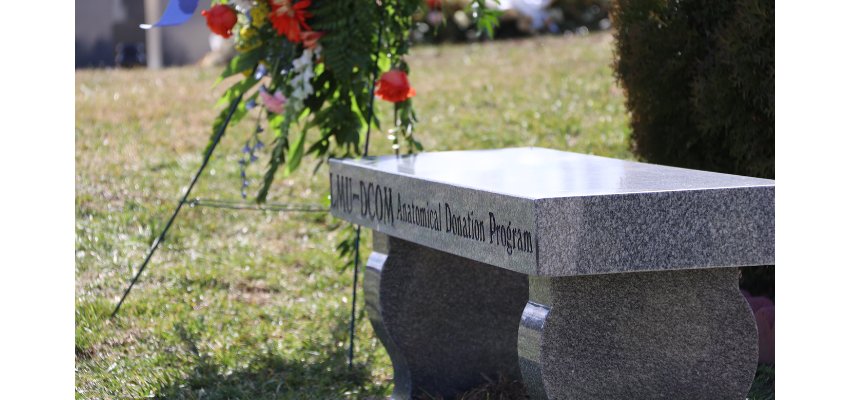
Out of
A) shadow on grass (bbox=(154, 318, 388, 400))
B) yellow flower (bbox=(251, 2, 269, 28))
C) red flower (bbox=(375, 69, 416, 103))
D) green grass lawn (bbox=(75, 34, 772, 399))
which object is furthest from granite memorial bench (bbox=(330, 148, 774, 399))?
yellow flower (bbox=(251, 2, 269, 28))

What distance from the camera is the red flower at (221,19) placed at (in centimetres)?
550

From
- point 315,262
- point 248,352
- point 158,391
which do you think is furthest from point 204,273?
point 158,391

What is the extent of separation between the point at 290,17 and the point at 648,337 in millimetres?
2435

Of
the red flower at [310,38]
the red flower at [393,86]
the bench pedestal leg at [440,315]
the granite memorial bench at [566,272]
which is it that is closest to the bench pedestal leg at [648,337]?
the granite memorial bench at [566,272]

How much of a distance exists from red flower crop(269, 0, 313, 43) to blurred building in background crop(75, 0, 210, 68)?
14203 millimetres

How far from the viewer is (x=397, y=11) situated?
5.59m

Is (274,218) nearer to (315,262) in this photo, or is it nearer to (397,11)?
(315,262)

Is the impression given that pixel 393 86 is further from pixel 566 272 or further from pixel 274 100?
pixel 566 272

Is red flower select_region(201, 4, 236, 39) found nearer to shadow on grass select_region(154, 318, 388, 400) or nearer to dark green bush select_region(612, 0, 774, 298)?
shadow on grass select_region(154, 318, 388, 400)

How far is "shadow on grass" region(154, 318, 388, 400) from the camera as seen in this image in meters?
4.89

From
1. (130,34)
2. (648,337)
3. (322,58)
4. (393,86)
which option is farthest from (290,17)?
(130,34)

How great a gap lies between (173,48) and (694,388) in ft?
55.8

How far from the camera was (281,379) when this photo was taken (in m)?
5.09

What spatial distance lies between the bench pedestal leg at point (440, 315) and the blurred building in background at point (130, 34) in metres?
15.2
